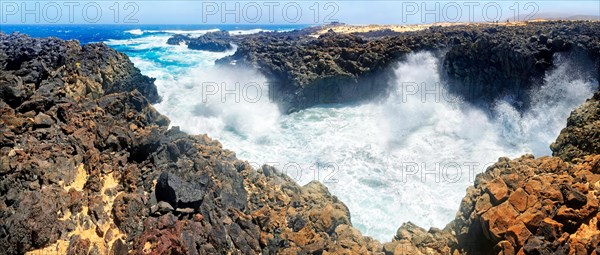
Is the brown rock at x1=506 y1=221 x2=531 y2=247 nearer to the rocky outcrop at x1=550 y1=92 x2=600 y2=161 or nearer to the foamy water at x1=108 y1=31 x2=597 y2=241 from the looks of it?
the rocky outcrop at x1=550 y1=92 x2=600 y2=161

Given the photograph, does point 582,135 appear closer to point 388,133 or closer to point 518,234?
point 518,234

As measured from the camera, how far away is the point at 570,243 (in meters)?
7.84

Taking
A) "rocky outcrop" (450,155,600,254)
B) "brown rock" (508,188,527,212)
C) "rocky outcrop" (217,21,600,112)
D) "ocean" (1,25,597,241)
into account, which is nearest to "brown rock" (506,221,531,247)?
"rocky outcrop" (450,155,600,254)

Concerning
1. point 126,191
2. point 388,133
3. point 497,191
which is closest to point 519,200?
point 497,191

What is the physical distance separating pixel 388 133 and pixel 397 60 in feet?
24.8

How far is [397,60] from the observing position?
25797 millimetres

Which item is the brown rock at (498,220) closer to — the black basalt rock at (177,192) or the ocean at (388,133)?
the ocean at (388,133)

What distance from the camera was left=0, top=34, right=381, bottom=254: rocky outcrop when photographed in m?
7.56

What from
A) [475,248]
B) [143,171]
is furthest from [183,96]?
[475,248]

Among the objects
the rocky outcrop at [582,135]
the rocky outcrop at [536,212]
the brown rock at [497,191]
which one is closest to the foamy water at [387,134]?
the rocky outcrop at [536,212]

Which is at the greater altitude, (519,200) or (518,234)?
(519,200)

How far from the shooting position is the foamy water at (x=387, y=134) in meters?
14.8

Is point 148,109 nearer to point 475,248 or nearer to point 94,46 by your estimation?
point 94,46

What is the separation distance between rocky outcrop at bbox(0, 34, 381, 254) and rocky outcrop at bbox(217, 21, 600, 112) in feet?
42.7
